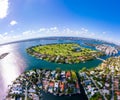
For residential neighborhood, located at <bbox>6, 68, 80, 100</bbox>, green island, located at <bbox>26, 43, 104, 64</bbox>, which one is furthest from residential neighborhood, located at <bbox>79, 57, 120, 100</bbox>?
green island, located at <bbox>26, 43, 104, 64</bbox>

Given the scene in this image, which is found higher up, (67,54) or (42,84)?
(67,54)

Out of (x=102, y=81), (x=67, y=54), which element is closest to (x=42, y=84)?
(x=102, y=81)

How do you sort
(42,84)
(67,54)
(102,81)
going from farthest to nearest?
(67,54) → (102,81) → (42,84)

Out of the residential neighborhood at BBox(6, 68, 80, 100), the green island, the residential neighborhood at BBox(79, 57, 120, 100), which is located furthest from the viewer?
the green island

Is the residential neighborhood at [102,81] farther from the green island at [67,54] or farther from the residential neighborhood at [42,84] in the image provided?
the green island at [67,54]

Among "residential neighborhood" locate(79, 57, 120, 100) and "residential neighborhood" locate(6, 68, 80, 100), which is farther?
"residential neighborhood" locate(79, 57, 120, 100)

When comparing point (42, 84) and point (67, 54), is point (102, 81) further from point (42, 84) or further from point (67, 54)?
point (67, 54)

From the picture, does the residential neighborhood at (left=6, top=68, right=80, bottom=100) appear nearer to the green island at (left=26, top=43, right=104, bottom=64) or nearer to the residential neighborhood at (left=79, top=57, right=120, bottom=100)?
the residential neighborhood at (left=79, top=57, right=120, bottom=100)

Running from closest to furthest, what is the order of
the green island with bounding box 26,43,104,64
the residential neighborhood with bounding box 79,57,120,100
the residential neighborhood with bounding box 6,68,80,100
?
the residential neighborhood with bounding box 6,68,80,100, the residential neighborhood with bounding box 79,57,120,100, the green island with bounding box 26,43,104,64

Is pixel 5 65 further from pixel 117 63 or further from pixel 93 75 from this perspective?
pixel 117 63

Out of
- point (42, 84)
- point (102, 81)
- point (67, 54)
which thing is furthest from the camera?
point (67, 54)

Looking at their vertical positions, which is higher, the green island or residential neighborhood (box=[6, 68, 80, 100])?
the green island
